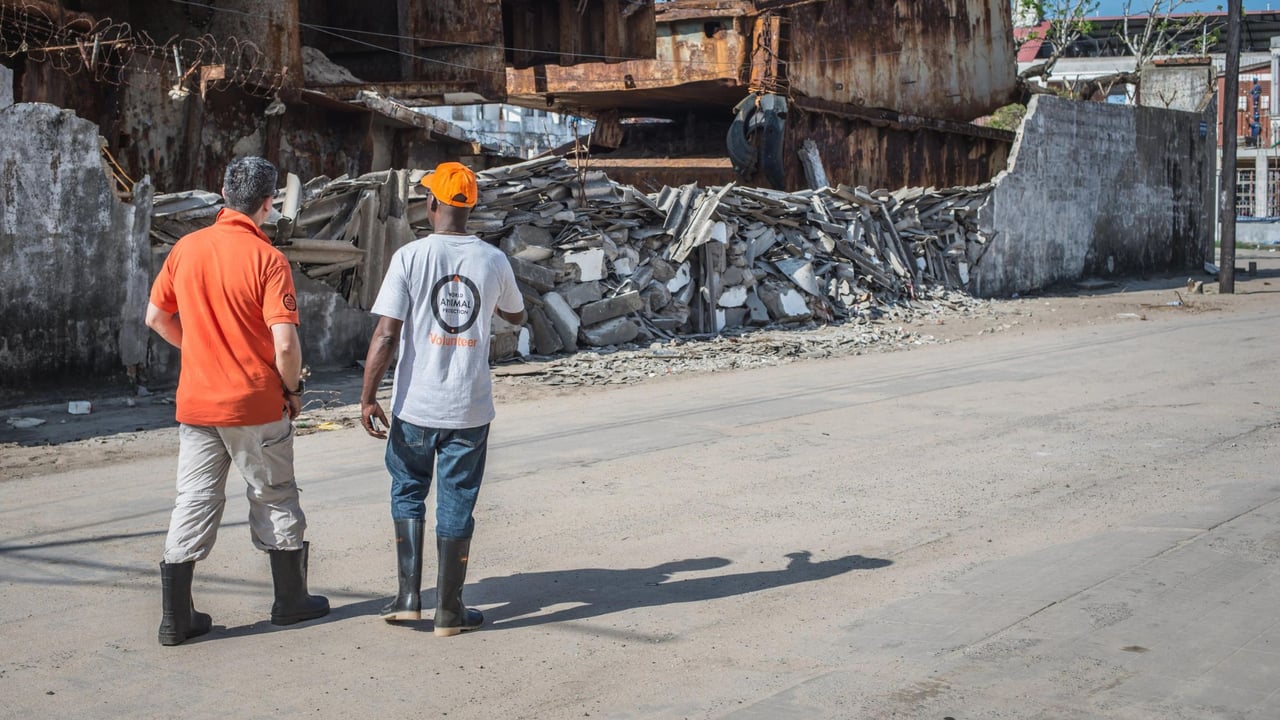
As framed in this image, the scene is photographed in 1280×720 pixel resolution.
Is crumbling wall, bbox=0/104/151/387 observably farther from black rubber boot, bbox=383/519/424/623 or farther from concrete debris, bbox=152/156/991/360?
black rubber boot, bbox=383/519/424/623

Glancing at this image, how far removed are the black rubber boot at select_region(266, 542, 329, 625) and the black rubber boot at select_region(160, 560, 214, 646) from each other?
1.03 ft

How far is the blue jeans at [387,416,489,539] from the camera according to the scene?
4695mm

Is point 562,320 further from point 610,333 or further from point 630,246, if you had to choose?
point 630,246

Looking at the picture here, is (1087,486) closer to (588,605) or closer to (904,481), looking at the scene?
(904,481)

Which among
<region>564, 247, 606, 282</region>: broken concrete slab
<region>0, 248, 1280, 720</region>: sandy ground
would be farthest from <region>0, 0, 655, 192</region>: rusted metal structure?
<region>0, 248, 1280, 720</region>: sandy ground

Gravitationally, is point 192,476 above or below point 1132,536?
above

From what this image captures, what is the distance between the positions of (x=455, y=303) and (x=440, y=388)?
327 millimetres

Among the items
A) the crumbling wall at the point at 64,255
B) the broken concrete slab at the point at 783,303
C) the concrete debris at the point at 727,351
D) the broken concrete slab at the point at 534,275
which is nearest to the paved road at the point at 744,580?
the crumbling wall at the point at 64,255

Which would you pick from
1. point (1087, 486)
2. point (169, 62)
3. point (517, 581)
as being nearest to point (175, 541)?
point (517, 581)

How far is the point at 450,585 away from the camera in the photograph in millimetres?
4699

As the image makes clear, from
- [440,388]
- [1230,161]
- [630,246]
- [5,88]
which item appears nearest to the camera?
[440,388]

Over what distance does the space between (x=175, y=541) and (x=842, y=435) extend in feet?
18.0

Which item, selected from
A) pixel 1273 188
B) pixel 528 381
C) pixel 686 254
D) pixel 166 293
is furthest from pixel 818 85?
pixel 1273 188

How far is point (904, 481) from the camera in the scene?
741 cm
